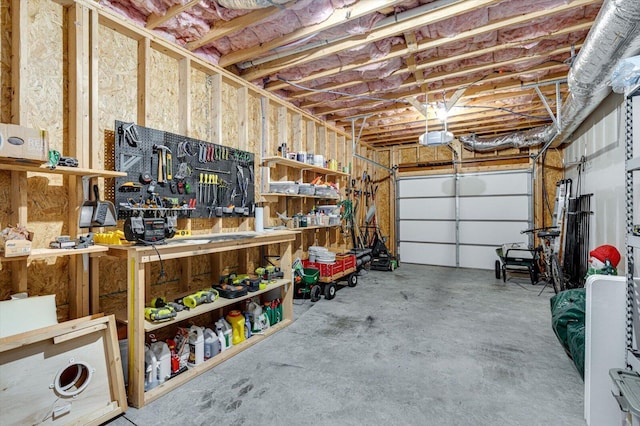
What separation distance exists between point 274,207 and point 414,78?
269cm

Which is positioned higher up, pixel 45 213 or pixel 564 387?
pixel 45 213

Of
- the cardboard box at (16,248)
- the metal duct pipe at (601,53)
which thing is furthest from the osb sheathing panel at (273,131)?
the metal duct pipe at (601,53)

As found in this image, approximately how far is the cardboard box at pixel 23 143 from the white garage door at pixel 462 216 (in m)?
7.39

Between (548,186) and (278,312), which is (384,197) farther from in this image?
(278,312)

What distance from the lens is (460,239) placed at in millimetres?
7445

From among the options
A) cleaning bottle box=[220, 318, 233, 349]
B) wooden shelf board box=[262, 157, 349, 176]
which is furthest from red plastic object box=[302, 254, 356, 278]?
cleaning bottle box=[220, 318, 233, 349]

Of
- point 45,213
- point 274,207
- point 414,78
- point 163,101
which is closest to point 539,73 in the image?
point 414,78

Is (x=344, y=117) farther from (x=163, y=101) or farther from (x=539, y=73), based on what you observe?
(x=163, y=101)

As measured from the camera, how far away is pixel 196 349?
8.43 ft

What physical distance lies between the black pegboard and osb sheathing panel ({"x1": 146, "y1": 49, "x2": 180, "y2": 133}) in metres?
0.18


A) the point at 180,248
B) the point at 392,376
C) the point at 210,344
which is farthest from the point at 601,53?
the point at 210,344

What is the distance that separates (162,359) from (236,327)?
779 millimetres

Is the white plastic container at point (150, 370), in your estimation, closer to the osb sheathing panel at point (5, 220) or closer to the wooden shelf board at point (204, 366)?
the wooden shelf board at point (204, 366)

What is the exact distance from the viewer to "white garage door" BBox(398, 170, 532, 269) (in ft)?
22.8
